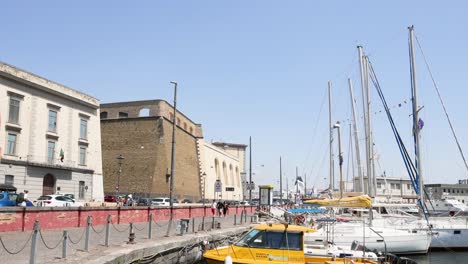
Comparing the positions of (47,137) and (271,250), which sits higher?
(47,137)

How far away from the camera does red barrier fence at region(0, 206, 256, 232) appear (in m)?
19.7

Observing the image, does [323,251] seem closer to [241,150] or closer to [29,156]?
[29,156]

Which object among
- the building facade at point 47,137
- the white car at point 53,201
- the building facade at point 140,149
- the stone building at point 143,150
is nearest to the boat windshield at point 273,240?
Answer: the white car at point 53,201

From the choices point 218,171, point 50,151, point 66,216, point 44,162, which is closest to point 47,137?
point 50,151

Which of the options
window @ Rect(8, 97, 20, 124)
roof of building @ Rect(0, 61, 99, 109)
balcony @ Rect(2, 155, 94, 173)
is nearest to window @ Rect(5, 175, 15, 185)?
balcony @ Rect(2, 155, 94, 173)

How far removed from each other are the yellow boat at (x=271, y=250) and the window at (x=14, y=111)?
33273 millimetres

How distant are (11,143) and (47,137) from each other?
14.8 ft

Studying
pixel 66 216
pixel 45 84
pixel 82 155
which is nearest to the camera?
pixel 66 216

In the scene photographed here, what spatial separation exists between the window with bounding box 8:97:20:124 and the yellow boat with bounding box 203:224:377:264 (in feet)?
109

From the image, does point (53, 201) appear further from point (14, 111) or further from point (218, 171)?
point (218, 171)

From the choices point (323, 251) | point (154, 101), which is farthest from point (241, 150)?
point (323, 251)

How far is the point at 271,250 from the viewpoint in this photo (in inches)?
559

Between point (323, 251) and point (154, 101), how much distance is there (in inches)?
2434

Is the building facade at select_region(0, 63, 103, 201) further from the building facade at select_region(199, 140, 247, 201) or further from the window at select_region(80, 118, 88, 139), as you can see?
the building facade at select_region(199, 140, 247, 201)
